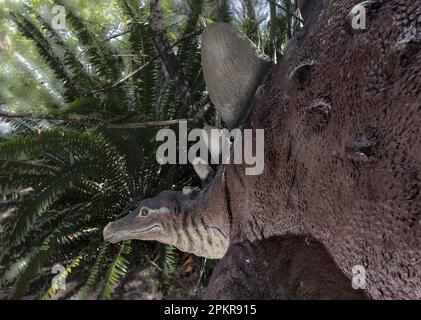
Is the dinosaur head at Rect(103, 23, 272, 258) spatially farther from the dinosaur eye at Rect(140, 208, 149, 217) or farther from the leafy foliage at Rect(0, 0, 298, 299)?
the leafy foliage at Rect(0, 0, 298, 299)

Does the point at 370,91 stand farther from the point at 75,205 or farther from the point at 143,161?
the point at 75,205

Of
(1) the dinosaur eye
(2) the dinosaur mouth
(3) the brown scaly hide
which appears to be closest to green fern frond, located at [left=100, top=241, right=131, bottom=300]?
(2) the dinosaur mouth

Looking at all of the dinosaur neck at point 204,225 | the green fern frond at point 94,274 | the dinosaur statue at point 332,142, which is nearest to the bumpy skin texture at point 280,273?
the dinosaur statue at point 332,142

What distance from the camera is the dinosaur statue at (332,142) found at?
1.07 m

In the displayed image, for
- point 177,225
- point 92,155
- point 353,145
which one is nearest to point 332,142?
point 353,145

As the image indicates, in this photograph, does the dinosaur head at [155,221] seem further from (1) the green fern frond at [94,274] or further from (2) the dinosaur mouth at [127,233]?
(1) the green fern frond at [94,274]

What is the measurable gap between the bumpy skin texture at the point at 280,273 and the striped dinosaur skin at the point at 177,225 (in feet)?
0.79

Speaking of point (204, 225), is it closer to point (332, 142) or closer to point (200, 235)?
point (200, 235)

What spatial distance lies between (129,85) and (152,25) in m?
1.93

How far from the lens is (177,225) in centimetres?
208

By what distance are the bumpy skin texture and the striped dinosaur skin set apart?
240 mm

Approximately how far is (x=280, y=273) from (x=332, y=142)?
0.54 meters

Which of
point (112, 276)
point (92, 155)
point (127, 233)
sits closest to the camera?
point (127, 233)

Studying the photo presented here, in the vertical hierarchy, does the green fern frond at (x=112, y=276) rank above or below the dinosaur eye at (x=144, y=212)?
below
